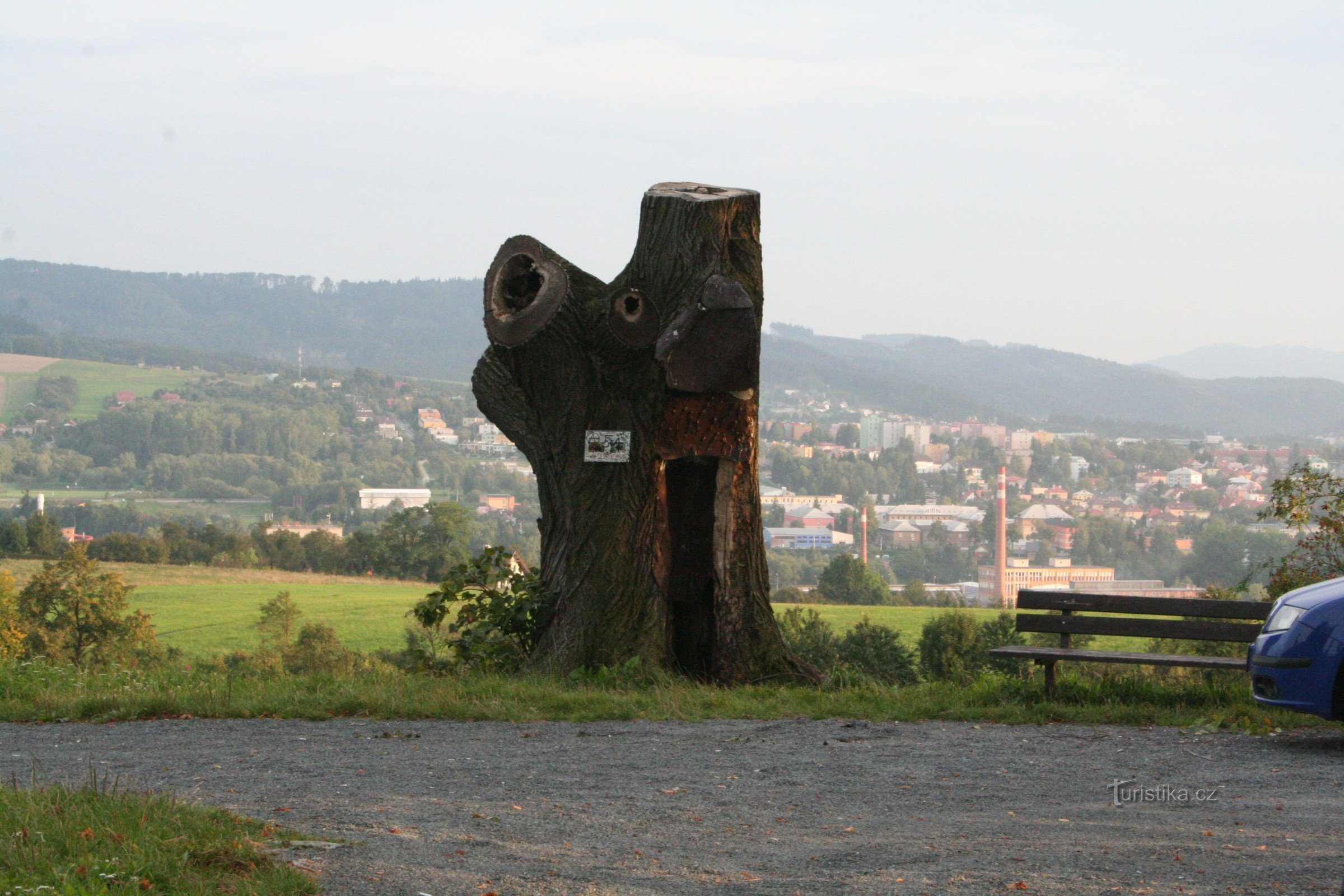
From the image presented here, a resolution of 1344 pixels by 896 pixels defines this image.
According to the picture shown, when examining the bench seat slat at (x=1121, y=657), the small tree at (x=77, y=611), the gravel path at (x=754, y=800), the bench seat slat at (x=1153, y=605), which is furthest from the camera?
the small tree at (x=77, y=611)

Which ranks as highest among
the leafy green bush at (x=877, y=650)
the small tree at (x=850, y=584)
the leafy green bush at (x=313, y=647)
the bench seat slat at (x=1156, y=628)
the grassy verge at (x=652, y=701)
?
the bench seat slat at (x=1156, y=628)

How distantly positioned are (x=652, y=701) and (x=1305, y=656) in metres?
3.74

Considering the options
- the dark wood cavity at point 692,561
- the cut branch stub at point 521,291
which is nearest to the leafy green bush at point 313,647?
the dark wood cavity at point 692,561

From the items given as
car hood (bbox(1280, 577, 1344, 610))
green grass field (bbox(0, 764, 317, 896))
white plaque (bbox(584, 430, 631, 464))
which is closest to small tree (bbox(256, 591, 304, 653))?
white plaque (bbox(584, 430, 631, 464))

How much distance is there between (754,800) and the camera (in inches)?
223

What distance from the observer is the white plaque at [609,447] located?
30.3 ft

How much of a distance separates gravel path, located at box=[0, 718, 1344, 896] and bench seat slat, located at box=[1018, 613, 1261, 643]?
0.92 meters

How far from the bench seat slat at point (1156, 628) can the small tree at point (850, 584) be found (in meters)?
47.0

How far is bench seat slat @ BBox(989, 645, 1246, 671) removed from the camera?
8.12m

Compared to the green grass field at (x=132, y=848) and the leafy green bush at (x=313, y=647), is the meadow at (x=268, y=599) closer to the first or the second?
the leafy green bush at (x=313, y=647)

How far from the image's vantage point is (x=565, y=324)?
9.16 metres

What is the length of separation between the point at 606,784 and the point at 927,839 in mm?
1655

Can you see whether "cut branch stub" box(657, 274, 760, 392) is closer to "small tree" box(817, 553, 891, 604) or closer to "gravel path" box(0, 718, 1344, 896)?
"gravel path" box(0, 718, 1344, 896)

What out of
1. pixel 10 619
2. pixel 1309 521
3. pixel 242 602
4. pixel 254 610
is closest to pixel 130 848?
pixel 1309 521
